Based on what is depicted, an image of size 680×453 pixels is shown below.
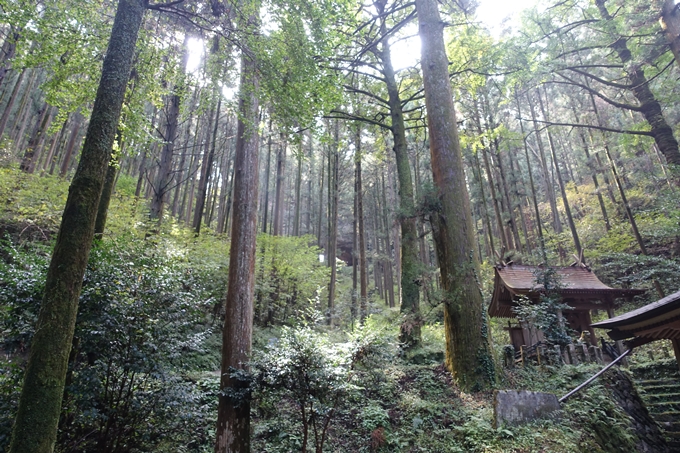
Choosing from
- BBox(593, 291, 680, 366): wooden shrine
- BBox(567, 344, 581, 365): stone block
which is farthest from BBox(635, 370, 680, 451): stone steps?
BBox(593, 291, 680, 366): wooden shrine

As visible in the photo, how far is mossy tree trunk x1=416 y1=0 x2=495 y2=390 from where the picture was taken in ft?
17.6

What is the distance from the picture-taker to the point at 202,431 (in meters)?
5.56

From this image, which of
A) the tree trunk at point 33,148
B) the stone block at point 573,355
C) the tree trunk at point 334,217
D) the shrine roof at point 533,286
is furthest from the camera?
the tree trunk at point 334,217

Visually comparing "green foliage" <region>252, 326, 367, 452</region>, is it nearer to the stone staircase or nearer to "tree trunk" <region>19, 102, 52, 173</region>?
the stone staircase

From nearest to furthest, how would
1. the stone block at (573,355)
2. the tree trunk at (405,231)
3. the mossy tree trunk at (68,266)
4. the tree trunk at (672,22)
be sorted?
the mossy tree trunk at (68,266), the tree trunk at (405,231), the stone block at (573,355), the tree trunk at (672,22)

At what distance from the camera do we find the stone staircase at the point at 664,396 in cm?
722

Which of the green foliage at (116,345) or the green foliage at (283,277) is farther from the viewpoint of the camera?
the green foliage at (283,277)

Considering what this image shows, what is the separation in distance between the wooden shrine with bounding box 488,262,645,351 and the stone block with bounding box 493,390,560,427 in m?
5.64

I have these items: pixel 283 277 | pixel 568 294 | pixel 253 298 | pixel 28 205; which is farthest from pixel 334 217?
pixel 28 205

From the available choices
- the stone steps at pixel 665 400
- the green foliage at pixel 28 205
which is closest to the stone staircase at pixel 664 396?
the stone steps at pixel 665 400

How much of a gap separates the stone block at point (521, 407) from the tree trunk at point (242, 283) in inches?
137

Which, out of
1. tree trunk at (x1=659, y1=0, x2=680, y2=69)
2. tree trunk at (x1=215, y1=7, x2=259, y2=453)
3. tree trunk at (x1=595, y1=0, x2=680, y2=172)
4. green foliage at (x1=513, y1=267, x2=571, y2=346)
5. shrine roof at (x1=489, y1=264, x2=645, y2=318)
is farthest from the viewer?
shrine roof at (x1=489, y1=264, x2=645, y2=318)

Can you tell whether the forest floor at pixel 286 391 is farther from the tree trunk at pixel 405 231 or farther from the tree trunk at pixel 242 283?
the tree trunk at pixel 405 231

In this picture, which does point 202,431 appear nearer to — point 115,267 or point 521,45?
point 115,267
